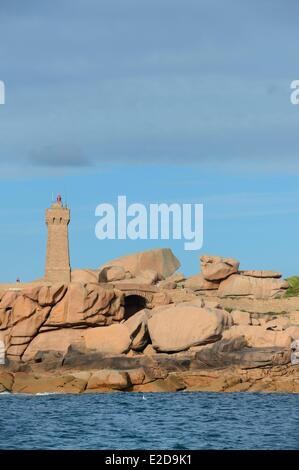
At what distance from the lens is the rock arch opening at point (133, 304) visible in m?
77.4

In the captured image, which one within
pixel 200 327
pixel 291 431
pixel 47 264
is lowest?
pixel 291 431

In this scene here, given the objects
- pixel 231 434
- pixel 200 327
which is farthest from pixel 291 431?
pixel 200 327

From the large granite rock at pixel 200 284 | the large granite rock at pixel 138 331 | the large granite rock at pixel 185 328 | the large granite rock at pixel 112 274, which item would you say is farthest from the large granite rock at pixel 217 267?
the large granite rock at pixel 185 328

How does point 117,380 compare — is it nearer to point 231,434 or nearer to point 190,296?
point 231,434

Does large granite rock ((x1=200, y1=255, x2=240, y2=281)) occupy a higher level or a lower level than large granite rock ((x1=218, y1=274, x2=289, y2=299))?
higher

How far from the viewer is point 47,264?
87.2 m

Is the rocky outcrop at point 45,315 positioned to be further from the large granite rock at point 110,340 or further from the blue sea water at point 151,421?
→ the blue sea water at point 151,421

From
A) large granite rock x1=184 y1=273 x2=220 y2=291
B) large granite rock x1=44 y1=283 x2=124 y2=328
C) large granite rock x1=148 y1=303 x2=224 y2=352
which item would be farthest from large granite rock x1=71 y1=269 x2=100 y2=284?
large granite rock x1=148 y1=303 x2=224 y2=352

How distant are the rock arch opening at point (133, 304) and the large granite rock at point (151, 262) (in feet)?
73.3

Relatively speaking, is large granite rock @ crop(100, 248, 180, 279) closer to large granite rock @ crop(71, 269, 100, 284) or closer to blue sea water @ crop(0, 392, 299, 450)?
large granite rock @ crop(71, 269, 100, 284)

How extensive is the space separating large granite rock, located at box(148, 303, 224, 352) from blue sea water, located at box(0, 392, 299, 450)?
6.24 meters

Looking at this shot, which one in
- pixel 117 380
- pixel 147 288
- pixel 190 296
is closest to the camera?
pixel 117 380

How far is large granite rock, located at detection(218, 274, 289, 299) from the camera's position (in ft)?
289

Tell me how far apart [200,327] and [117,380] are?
25.9 ft
